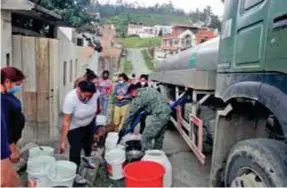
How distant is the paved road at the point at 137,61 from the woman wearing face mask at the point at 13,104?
31.4 meters

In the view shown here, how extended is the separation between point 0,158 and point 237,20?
85.3 inches

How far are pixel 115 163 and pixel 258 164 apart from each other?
2.69 m

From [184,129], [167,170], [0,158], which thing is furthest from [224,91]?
[184,129]

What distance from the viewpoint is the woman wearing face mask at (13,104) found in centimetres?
340

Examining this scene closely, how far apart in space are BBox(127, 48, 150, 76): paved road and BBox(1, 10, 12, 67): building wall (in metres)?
28.8

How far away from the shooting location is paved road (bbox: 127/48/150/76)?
37.1m

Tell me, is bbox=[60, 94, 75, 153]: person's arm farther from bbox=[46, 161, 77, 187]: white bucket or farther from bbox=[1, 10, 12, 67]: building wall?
bbox=[1, 10, 12, 67]: building wall

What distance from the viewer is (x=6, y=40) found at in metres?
6.40

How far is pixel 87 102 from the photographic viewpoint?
472 centimetres

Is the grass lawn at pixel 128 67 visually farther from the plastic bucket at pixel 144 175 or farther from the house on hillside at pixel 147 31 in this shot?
the house on hillside at pixel 147 31

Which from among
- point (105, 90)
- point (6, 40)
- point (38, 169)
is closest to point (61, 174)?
point (38, 169)

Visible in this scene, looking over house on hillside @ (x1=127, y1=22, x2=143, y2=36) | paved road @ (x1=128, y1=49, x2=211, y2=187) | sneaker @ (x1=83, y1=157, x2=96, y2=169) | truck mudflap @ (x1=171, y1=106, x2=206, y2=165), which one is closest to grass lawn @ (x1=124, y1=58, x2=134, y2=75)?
paved road @ (x1=128, y1=49, x2=211, y2=187)

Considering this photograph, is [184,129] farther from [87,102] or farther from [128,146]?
[87,102]

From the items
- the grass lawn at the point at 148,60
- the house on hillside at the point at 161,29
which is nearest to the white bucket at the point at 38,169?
the grass lawn at the point at 148,60
